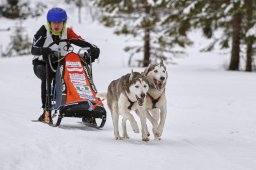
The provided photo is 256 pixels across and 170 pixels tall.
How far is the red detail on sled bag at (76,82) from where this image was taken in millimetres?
7625

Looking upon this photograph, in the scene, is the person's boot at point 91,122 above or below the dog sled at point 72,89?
below

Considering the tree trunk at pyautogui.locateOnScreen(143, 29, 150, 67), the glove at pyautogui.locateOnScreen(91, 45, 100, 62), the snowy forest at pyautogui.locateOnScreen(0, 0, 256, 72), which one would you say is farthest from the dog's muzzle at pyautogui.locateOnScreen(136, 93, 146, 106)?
the tree trunk at pyautogui.locateOnScreen(143, 29, 150, 67)

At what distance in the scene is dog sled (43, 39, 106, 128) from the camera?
7508 millimetres

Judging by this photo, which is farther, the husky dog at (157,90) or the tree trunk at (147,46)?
the tree trunk at (147,46)

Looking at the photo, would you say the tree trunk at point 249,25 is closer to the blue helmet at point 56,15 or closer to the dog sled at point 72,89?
the dog sled at point 72,89

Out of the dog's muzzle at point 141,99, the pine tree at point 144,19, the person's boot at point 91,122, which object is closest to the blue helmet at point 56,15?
the person's boot at point 91,122

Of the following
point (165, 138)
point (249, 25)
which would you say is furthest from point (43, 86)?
point (249, 25)

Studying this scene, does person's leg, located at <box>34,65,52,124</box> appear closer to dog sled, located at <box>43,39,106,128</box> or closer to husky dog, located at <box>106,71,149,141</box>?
dog sled, located at <box>43,39,106,128</box>

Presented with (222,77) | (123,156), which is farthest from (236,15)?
(123,156)

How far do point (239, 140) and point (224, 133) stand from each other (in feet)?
2.56

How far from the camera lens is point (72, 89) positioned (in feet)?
25.2

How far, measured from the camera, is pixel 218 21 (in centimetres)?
1919

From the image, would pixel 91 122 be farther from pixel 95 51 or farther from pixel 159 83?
pixel 159 83

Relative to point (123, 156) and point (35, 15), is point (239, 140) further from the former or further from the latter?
point (35, 15)
